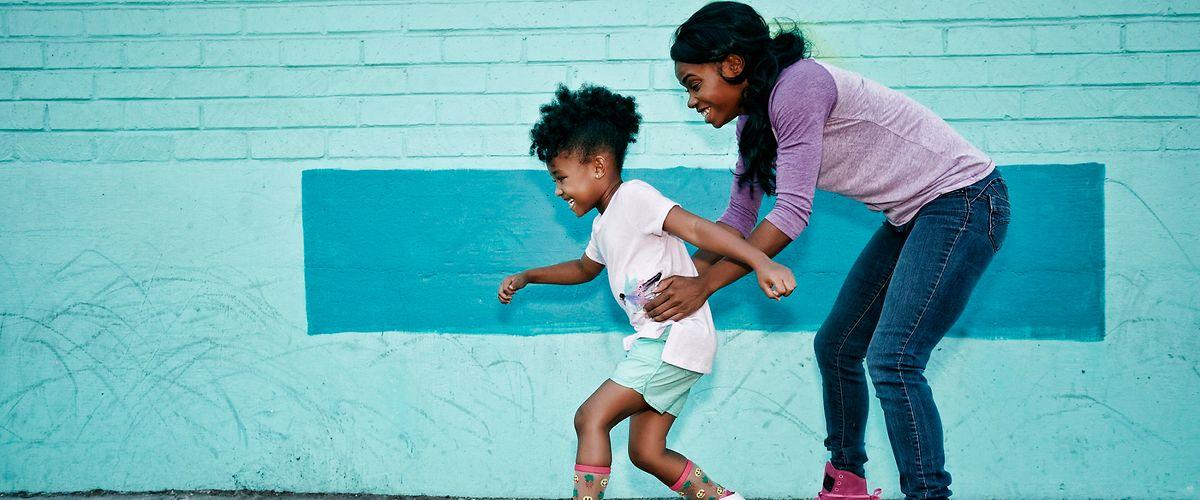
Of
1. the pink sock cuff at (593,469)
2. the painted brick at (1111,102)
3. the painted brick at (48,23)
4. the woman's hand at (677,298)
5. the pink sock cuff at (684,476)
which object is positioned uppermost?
the painted brick at (48,23)

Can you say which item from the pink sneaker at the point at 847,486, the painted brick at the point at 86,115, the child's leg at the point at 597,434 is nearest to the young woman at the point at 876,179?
the child's leg at the point at 597,434

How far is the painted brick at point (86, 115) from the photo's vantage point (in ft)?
12.4

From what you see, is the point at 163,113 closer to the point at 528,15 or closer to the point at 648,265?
the point at 528,15

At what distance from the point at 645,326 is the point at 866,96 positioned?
0.89 metres

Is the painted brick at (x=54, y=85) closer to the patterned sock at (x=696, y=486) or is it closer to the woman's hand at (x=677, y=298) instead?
the woman's hand at (x=677, y=298)

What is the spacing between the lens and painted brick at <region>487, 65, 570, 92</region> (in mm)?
3717

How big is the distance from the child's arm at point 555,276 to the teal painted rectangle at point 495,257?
2.07ft

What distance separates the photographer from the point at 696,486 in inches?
108

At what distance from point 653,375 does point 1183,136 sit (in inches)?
94.9

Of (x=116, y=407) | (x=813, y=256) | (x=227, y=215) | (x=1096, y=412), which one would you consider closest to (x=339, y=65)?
(x=227, y=215)

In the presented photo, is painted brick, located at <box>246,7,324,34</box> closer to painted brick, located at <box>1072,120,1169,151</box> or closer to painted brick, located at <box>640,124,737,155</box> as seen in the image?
painted brick, located at <box>640,124,737,155</box>

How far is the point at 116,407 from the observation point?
12.7 feet

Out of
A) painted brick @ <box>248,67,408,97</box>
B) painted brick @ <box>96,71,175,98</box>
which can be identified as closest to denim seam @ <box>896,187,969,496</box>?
painted brick @ <box>248,67,408,97</box>

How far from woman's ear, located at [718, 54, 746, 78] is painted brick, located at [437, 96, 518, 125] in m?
1.36
